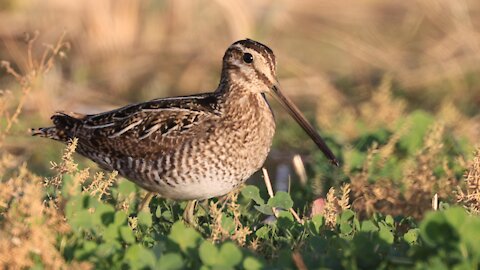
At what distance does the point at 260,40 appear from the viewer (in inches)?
423

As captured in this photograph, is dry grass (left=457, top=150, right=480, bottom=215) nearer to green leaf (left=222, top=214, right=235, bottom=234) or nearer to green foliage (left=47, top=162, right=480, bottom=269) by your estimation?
green foliage (left=47, top=162, right=480, bottom=269)

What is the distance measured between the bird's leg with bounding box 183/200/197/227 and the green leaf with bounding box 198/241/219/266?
1136mm

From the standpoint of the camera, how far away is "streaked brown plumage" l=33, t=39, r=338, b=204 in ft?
18.1

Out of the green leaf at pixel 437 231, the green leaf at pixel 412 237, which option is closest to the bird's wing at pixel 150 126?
the green leaf at pixel 412 237

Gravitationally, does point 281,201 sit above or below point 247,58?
below

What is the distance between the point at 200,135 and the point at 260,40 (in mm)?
5259

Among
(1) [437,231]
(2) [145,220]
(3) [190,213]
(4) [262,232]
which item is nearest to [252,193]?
(3) [190,213]

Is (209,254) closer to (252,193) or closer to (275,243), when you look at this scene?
(275,243)

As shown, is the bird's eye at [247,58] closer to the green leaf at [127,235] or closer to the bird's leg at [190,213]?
the bird's leg at [190,213]

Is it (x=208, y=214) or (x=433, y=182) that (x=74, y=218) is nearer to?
(x=208, y=214)

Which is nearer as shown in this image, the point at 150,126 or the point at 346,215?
the point at 346,215

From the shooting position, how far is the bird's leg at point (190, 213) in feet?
17.8

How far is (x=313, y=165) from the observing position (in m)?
7.38

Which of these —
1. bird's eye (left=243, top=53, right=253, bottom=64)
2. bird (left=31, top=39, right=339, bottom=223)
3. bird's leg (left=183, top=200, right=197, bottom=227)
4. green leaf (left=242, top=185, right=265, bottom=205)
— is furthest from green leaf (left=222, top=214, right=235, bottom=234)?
bird's eye (left=243, top=53, right=253, bottom=64)
